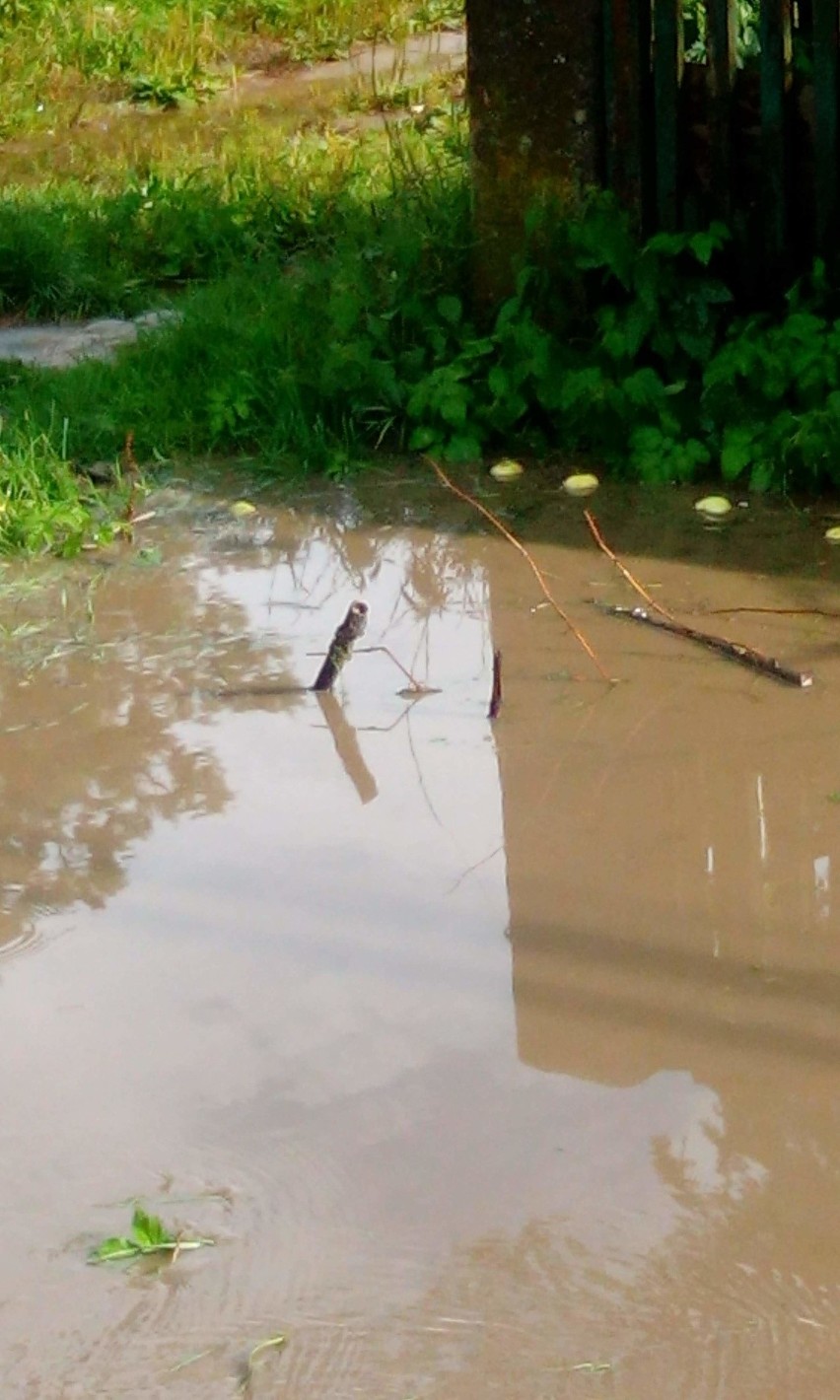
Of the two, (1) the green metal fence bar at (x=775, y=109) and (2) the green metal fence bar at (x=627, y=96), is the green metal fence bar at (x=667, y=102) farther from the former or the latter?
(1) the green metal fence bar at (x=775, y=109)

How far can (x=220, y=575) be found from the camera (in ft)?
16.3

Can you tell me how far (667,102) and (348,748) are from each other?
2635 millimetres

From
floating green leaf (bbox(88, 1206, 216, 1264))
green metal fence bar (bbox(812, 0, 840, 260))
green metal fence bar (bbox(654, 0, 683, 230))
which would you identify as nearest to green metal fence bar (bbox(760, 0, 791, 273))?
green metal fence bar (bbox(812, 0, 840, 260))

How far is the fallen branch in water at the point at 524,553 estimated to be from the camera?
428cm

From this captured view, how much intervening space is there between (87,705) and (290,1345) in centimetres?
214

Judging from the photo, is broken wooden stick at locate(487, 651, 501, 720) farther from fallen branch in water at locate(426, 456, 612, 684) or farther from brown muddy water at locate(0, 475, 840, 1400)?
fallen branch in water at locate(426, 456, 612, 684)

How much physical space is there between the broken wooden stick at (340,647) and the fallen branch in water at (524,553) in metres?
0.52

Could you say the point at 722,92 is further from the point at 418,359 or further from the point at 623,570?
the point at 623,570

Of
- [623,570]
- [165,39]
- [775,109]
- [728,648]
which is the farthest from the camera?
[165,39]

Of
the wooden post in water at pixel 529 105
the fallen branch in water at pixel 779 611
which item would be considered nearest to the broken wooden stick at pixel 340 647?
the fallen branch in water at pixel 779 611

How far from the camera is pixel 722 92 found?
5.48 metres

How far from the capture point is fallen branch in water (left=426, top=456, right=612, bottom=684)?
4.28 metres

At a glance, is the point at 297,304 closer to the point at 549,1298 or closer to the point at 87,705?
the point at 87,705

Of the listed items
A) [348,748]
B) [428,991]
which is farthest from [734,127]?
[428,991]
